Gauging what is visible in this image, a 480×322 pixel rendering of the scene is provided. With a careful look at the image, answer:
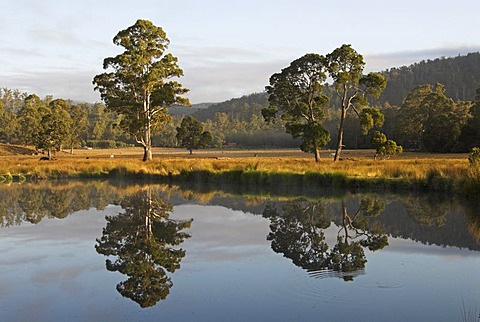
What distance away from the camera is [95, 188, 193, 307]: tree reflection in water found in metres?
8.26

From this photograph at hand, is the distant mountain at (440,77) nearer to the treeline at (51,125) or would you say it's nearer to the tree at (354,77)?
the treeline at (51,125)

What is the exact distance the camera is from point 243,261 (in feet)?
33.5

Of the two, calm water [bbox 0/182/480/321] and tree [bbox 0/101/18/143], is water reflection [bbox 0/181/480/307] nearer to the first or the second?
calm water [bbox 0/182/480/321]

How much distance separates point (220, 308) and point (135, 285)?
1896 mm

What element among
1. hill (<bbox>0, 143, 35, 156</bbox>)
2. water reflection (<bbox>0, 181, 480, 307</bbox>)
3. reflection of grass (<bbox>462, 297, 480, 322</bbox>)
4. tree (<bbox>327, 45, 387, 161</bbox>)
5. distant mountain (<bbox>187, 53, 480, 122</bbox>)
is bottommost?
hill (<bbox>0, 143, 35, 156</bbox>)

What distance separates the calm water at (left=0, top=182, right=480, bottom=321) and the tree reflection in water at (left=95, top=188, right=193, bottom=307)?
0.10 ft

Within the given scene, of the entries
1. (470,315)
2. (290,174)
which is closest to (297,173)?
(290,174)

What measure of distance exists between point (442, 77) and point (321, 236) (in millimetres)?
153270

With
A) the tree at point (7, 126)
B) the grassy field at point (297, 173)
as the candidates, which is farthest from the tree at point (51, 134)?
the tree at point (7, 126)

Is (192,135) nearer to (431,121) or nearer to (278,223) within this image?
(431,121)

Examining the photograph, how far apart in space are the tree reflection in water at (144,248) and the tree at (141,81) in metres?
25.0

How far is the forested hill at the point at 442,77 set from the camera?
139 meters

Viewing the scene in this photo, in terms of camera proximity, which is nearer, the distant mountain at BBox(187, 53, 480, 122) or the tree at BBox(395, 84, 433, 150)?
the tree at BBox(395, 84, 433, 150)

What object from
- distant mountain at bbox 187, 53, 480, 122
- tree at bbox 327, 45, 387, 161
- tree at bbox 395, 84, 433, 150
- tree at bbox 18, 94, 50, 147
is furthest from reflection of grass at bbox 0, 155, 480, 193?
distant mountain at bbox 187, 53, 480, 122
